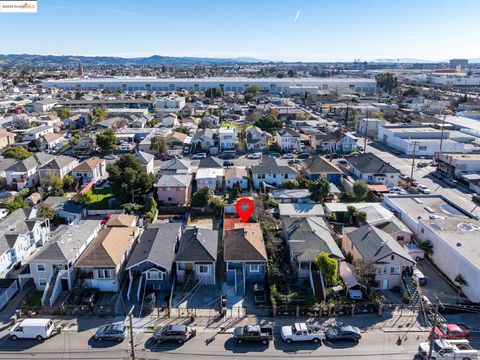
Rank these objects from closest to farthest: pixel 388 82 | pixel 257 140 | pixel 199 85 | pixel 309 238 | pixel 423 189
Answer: pixel 309 238 < pixel 423 189 < pixel 257 140 < pixel 388 82 < pixel 199 85

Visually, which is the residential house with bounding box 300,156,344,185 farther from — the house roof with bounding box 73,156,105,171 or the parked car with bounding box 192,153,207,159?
the house roof with bounding box 73,156,105,171

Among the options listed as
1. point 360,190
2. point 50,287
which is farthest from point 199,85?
point 50,287

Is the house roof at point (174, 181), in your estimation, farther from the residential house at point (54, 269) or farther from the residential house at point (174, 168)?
the residential house at point (54, 269)

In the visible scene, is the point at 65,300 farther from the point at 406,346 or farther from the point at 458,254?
the point at 458,254

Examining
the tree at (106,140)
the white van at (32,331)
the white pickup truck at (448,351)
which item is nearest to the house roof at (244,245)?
the white pickup truck at (448,351)

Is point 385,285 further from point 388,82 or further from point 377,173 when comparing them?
point 388,82
